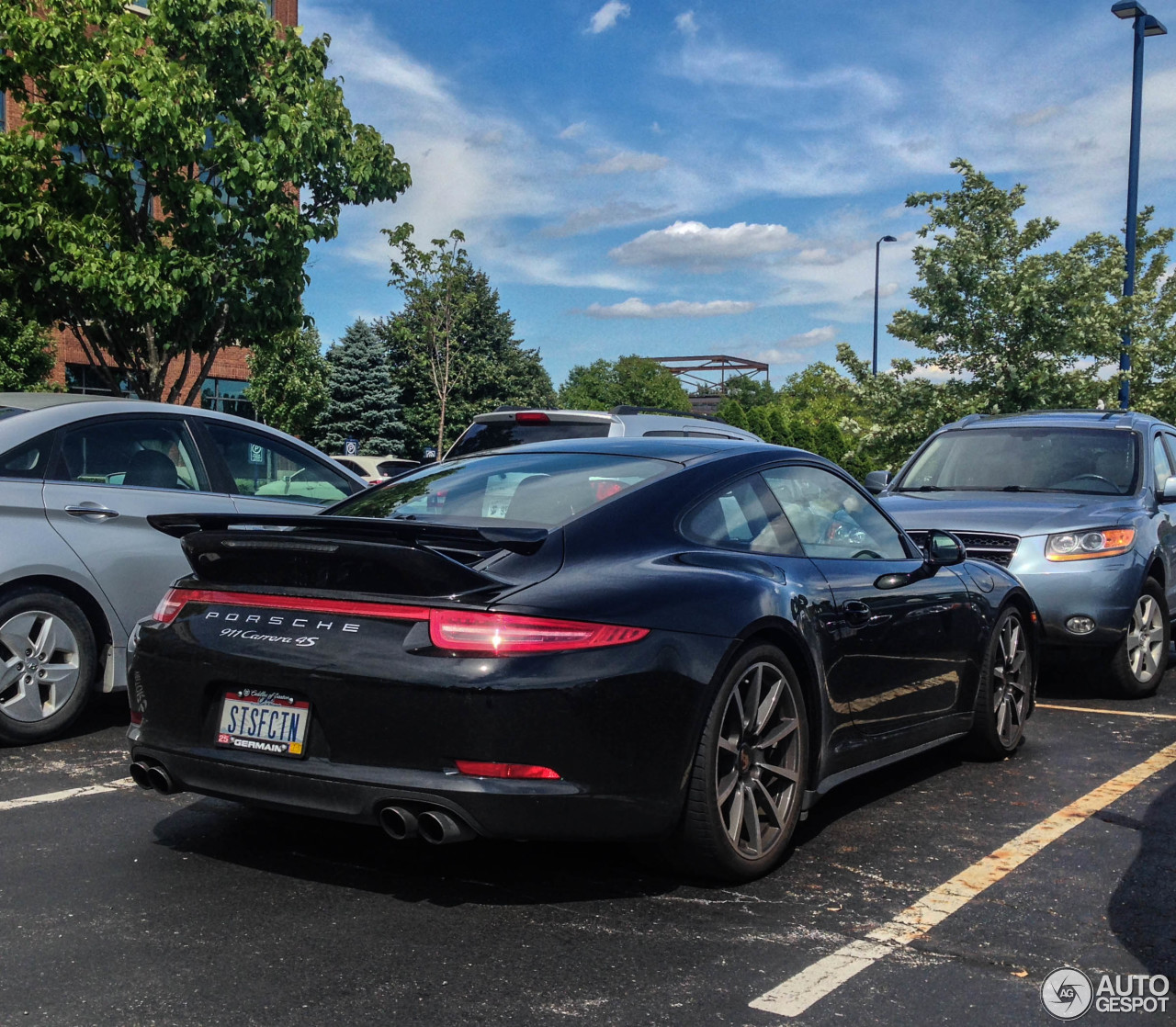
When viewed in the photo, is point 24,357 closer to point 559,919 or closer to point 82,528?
point 82,528

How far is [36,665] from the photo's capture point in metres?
5.99

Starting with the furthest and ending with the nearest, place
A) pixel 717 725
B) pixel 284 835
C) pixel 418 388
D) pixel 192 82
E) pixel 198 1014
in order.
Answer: pixel 418 388
pixel 192 82
pixel 284 835
pixel 717 725
pixel 198 1014

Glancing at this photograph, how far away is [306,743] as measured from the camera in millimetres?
3725

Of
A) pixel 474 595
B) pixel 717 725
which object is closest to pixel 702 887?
pixel 717 725

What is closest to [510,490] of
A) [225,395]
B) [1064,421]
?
[1064,421]

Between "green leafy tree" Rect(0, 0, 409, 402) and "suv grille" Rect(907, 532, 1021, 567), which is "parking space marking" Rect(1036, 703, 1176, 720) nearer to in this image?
"suv grille" Rect(907, 532, 1021, 567)

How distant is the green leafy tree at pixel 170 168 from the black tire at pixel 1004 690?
489 inches

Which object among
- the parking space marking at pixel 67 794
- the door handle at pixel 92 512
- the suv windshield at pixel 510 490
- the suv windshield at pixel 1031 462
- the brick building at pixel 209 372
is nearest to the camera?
the suv windshield at pixel 510 490

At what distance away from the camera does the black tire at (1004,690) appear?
5.84 m

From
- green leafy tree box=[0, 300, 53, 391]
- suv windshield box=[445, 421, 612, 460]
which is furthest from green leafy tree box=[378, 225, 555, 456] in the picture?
suv windshield box=[445, 421, 612, 460]

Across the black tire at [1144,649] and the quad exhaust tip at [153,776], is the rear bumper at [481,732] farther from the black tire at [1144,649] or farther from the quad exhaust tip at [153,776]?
the black tire at [1144,649]

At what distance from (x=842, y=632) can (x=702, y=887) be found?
→ 1.06 metres

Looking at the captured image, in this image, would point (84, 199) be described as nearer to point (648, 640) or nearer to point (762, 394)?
point (648, 640)

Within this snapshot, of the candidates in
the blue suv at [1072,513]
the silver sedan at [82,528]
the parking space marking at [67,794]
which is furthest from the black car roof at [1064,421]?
the parking space marking at [67,794]
